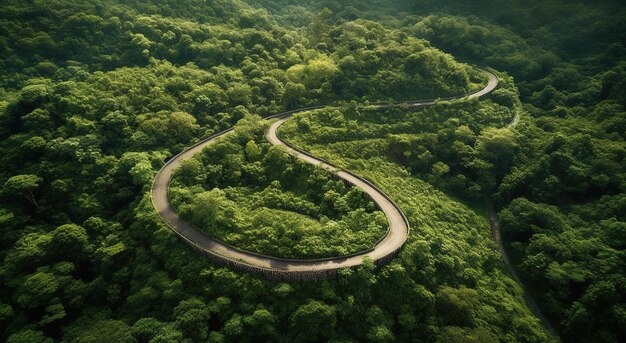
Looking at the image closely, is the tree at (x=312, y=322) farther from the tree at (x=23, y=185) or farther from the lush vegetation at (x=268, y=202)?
the tree at (x=23, y=185)

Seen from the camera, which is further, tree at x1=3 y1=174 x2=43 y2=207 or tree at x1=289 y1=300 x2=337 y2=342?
tree at x1=3 y1=174 x2=43 y2=207

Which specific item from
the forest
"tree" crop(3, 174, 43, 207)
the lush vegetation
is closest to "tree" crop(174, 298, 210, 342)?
the forest

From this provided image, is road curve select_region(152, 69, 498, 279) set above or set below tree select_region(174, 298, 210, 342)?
above

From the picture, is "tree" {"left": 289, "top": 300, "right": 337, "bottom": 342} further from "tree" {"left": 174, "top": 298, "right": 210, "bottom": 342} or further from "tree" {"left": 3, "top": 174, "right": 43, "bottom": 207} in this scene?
"tree" {"left": 3, "top": 174, "right": 43, "bottom": 207}

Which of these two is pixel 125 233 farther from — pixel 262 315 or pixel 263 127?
pixel 263 127

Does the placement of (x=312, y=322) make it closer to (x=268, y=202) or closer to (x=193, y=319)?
(x=193, y=319)

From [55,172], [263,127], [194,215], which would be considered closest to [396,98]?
[263,127]
